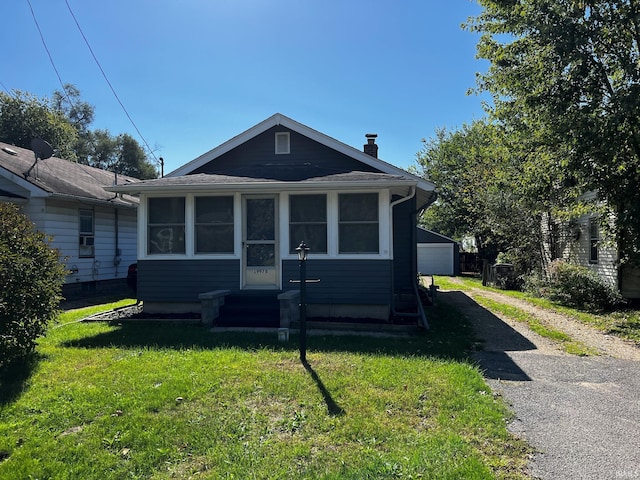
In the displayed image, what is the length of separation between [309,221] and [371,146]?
14.4ft

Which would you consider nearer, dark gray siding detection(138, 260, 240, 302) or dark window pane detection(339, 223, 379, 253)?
dark window pane detection(339, 223, 379, 253)

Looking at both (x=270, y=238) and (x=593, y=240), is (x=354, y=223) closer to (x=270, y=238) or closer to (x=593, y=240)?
(x=270, y=238)

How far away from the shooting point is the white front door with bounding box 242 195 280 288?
28.8 ft

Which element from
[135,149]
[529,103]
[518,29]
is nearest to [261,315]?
[529,103]

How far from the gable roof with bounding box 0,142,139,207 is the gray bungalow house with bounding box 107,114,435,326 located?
8.06 feet

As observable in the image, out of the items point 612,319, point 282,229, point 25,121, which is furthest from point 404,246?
point 25,121

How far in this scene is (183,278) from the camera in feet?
28.8

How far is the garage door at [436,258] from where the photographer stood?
28.0 m

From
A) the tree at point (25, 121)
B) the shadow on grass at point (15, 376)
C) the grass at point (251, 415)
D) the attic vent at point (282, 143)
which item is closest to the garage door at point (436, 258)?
the attic vent at point (282, 143)

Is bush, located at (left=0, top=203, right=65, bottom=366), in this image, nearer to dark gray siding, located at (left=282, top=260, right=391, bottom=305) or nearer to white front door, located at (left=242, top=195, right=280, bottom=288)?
white front door, located at (left=242, top=195, right=280, bottom=288)

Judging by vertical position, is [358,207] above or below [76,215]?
below

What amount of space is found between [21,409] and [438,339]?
18.9 feet

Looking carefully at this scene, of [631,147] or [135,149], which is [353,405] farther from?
[135,149]

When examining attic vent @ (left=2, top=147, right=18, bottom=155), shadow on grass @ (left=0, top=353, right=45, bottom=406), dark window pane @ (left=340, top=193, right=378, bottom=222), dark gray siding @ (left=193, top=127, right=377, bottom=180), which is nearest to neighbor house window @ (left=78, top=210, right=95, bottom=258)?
attic vent @ (left=2, top=147, right=18, bottom=155)
